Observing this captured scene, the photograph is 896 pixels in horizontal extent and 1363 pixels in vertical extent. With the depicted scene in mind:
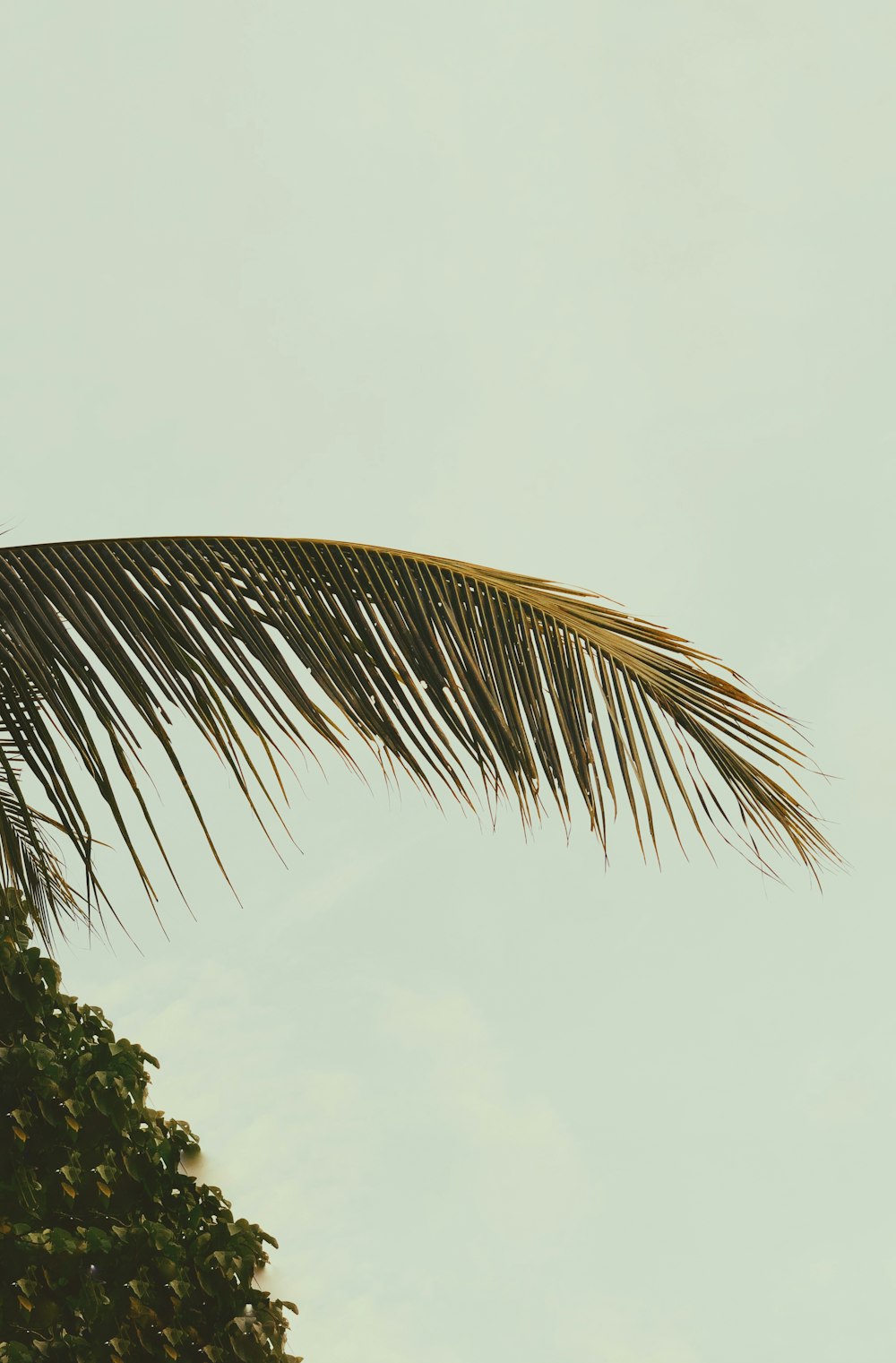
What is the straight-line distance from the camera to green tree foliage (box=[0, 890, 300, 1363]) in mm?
2877

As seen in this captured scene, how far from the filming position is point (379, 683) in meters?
2.17

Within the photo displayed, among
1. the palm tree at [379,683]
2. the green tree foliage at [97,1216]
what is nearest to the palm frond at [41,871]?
the green tree foliage at [97,1216]

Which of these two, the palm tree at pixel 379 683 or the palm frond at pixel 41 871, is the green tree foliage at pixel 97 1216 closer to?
the palm frond at pixel 41 871

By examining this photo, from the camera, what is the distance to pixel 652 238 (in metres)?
20.1

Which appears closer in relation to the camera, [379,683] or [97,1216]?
[379,683]

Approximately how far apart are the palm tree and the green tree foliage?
1042 mm

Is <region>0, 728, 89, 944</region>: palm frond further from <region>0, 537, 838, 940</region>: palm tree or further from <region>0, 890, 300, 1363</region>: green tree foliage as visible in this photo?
<region>0, 537, 838, 940</region>: palm tree

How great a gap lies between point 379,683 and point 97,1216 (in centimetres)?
197

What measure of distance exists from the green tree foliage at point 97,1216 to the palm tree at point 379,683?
1.04m

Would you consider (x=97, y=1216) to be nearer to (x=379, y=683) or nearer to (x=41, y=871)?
(x=41, y=871)

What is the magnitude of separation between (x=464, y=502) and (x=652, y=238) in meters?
7.72

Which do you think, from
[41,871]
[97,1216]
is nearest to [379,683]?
[97,1216]

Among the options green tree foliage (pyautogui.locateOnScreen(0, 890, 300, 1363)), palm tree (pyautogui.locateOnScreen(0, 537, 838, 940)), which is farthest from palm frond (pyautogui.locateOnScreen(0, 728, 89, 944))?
palm tree (pyautogui.locateOnScreen(0, 537, 838, 940))

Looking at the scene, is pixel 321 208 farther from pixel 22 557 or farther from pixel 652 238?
pixel 22 557
